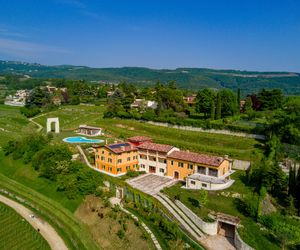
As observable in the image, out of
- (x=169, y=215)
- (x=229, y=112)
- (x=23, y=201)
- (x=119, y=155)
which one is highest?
(x=229, y=112)

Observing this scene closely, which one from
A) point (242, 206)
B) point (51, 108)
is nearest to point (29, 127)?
point (51, 108)

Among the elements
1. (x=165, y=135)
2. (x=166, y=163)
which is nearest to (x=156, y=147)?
(x=166, y=163)

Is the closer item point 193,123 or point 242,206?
point 242,206

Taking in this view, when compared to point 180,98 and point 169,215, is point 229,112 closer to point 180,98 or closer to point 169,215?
point 180,98

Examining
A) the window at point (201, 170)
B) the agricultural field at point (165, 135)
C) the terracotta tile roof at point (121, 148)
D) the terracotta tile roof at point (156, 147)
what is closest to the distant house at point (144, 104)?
the agricultural field at point (165, 135)

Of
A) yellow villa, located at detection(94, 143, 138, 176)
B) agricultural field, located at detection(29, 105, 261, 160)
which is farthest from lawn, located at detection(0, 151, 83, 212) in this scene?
agricultural field, located at detection(29, 105, 261, 160)

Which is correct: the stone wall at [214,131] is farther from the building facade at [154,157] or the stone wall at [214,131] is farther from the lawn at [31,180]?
the lawn at [31,180]

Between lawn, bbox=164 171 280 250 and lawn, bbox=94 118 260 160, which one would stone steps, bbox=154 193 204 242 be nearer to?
lawn, bbox=164 171 280 250
